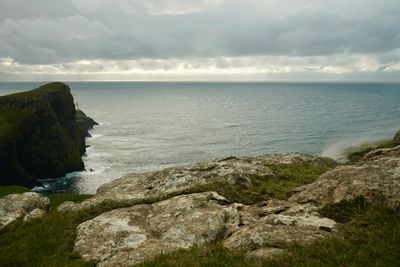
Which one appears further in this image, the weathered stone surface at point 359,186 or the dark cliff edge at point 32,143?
the dark cliff edge at point 32,143

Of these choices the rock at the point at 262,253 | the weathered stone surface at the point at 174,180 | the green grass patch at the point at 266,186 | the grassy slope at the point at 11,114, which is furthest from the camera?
the grassy slope at the point at 11,114

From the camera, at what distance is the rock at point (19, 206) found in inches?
947

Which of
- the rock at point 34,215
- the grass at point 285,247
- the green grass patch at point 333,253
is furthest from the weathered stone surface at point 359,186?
the rock at point 34,215

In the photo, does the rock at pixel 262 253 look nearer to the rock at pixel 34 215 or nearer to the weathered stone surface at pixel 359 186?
the weathered stone surface at pixel 359 186

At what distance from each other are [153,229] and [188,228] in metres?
1.82

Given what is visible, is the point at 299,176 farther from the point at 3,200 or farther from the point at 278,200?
the point at 3,200

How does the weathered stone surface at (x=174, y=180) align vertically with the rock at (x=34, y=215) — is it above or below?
above

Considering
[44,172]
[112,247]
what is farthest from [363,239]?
[44,172]

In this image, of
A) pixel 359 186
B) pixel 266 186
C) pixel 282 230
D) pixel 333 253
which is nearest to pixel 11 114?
pixel 266 186

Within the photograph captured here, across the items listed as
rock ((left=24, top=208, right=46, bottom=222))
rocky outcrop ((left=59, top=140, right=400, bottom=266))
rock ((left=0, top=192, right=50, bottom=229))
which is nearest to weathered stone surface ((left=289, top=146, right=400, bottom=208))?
rocky outcrop ((left=59, top=140, right=400, bottom=266))

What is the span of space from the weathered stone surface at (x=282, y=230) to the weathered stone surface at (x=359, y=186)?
193 centimetres

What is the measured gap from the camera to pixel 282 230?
14.5 m

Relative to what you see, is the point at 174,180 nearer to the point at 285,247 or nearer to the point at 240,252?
the point at 240,252

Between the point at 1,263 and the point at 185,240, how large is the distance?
8.07m
